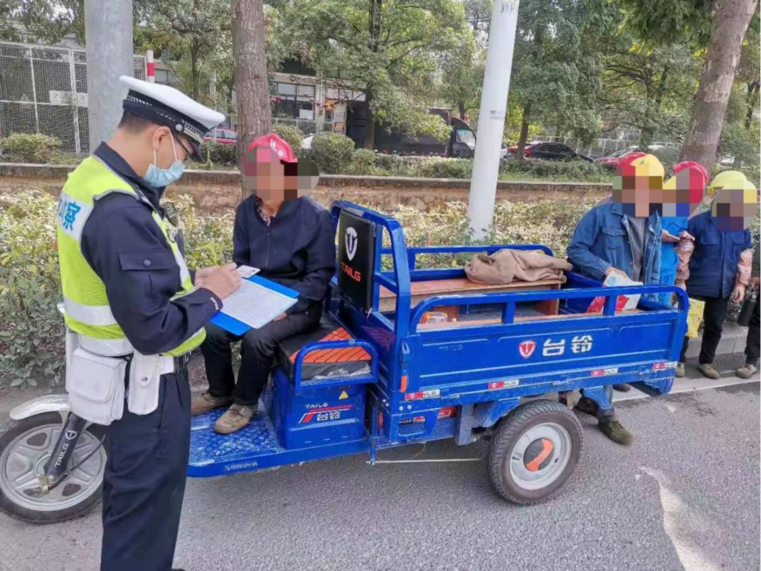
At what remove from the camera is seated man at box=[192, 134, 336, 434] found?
2.94 meters

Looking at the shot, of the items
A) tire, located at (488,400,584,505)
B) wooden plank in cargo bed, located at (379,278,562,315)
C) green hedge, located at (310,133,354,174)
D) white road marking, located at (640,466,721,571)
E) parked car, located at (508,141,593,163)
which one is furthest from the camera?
parked car, located at (508,141,593,163)

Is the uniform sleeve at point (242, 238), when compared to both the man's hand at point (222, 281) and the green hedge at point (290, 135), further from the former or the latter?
the green hedge at point (290, 135)

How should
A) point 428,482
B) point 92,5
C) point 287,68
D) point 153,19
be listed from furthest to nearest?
1. point 287,68
2. point 153,19
3. point 92,5
4. point 428,482

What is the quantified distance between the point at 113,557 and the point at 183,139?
1.48 m

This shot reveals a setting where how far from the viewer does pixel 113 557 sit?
6.54ft

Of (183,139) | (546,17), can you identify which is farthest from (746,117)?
(183,139)

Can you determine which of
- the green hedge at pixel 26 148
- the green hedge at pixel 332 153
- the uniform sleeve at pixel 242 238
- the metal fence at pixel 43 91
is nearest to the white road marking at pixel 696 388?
the uniform sleeve at pixel 242 238

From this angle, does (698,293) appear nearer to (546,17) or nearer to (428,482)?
(428,482)

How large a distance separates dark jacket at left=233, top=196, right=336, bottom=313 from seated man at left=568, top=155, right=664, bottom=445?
1727 millimetres

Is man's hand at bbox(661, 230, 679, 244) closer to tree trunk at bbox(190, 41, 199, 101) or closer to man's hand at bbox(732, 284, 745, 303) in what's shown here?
man's hand at bbox(732, 284, 745, 303)

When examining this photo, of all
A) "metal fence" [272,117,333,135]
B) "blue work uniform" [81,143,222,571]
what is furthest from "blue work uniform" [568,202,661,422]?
"metal fence" [272,117,333,135]

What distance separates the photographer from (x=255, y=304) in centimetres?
241

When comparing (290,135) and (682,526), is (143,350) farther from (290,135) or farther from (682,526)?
(290,135)

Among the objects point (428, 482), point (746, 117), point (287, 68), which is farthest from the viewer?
point (287, 68)
